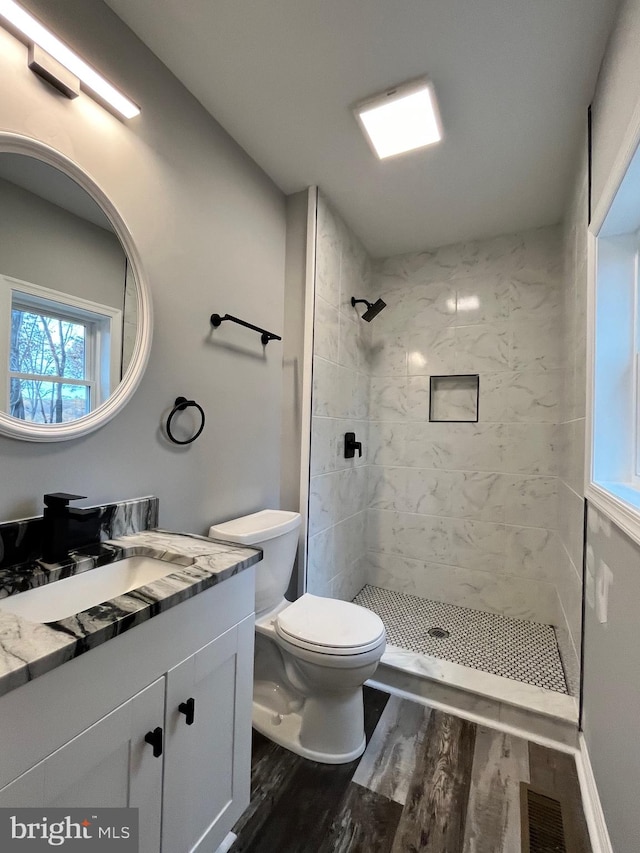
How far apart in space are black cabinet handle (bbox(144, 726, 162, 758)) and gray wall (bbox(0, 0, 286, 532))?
2.01ft

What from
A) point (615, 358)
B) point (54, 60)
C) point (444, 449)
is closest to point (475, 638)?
point (444, 449)

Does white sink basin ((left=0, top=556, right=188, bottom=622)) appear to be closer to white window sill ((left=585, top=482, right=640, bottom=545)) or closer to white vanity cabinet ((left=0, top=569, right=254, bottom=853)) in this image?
white vanity cabinet ((left=0, top=569, right=254, bottom=853))

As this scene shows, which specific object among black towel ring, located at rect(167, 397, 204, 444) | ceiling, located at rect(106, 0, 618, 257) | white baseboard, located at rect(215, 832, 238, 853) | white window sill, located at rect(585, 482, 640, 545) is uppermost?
ceiling, located at rect(106, 0, 618, 257)

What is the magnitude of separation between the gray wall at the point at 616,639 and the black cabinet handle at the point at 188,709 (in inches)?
39.8

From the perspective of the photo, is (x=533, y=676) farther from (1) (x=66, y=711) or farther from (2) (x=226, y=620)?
(1) (x=66, y=711)

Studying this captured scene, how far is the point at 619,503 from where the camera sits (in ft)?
3.41

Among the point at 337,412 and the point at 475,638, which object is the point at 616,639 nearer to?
the point at 475,638

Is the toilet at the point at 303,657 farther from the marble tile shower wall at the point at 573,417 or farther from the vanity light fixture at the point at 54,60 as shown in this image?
the vanity light fixture at the point at 54,60

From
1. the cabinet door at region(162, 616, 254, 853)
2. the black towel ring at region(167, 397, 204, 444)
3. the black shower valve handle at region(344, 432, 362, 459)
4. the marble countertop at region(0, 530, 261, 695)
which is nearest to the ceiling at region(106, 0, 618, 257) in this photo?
the black towel ring at region(167, 397, 204, 444)

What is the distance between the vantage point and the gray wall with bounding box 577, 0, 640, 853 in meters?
0.91

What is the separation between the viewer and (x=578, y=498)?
5.17ft

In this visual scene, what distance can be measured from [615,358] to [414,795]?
162cm

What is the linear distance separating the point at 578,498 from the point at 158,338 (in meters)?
1.76

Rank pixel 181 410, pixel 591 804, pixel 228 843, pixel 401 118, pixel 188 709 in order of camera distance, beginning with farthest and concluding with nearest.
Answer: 1. pixel 401 118
2. pixel 181 410
3. pixel 591 804
4. pixel 228 843
5. pixel 188 709
